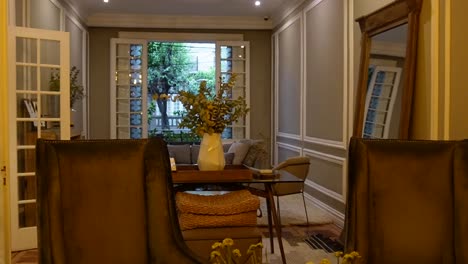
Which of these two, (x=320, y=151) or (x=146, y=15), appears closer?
(x=320, y=151)

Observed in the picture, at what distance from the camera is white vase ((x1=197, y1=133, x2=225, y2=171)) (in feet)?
12.1

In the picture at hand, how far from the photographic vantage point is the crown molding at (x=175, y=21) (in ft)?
30.1

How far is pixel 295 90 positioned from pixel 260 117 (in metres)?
1.96

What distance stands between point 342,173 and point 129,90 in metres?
5.10

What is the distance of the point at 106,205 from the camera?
2232 millimetres

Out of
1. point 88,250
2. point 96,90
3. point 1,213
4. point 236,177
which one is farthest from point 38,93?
point 96,90

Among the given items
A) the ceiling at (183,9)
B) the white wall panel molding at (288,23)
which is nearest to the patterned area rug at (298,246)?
the white wall panel molding at (288,23)

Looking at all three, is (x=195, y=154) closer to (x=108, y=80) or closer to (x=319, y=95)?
(x=319, y=95)

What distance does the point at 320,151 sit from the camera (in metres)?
6.40

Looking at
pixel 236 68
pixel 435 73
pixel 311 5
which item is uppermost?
pixel 311 5

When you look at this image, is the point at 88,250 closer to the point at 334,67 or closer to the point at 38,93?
the point at 38,93

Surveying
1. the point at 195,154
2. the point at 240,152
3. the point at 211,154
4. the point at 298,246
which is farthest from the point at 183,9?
the point at 211,154

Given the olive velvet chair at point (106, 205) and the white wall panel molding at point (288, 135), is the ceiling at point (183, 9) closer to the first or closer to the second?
the white wall panel molding at point (288, 135)

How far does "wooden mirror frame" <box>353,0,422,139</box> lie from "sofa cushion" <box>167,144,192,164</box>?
3420 millimetres
